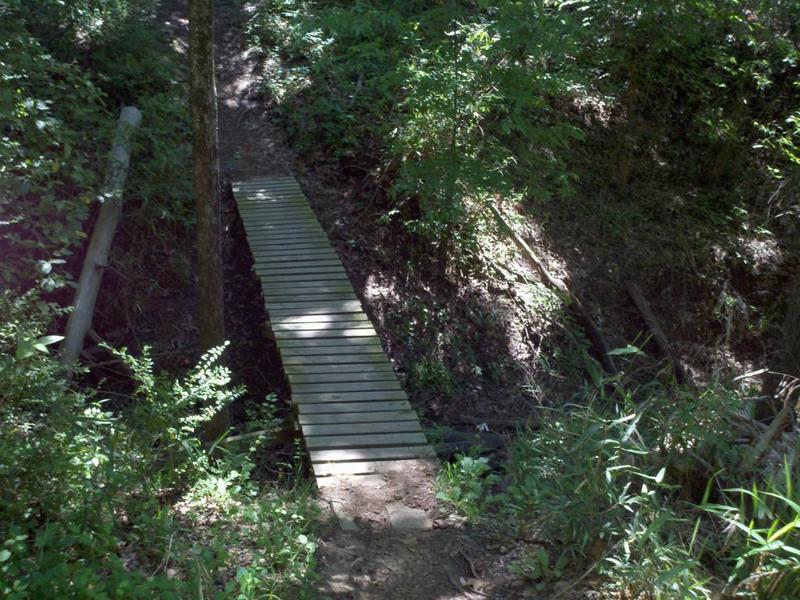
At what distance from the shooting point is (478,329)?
9.62 meters

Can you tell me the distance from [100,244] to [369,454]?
12.7 ft

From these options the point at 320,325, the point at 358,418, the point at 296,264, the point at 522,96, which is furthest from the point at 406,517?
the point at 522,96

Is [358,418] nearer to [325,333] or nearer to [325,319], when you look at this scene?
[325,333]

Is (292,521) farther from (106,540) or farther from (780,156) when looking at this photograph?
(780,156)

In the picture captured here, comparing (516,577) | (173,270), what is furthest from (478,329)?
(516,577)

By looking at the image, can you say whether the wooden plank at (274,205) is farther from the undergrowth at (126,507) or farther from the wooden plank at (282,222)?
the undergrowth at (126,507)

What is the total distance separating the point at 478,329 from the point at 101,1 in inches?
243

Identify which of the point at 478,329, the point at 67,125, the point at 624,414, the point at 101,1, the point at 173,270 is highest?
the point at 101,1

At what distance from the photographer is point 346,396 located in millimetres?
5934

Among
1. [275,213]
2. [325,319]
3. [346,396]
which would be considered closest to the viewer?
[346,396]

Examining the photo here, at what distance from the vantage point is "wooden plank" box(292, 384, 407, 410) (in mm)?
5840

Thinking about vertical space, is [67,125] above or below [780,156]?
above

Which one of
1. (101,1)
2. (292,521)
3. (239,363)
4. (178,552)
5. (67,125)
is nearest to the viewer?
(178,552)

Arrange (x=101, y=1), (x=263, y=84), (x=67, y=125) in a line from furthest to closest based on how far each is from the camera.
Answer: (x=263, y=84)
(x=101, y=1)
(x=67, y=125)
